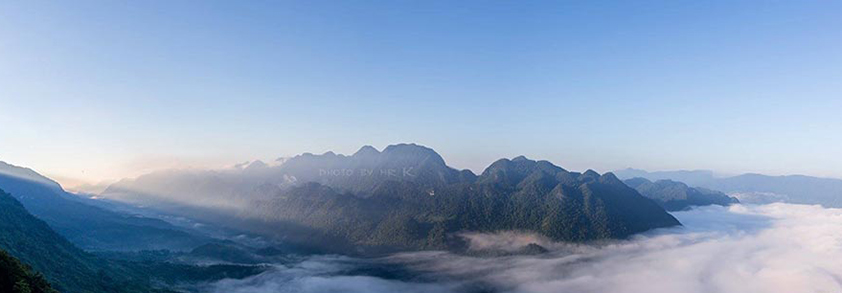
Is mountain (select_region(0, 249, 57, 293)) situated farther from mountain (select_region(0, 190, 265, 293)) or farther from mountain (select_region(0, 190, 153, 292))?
mountain (select_region(0, 190, 153, 292))

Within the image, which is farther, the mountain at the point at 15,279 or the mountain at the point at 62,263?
the mountain at the point at 62,263

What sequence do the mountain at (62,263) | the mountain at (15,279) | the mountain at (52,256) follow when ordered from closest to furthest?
the mountain at (15,279) < the mountain at (52,256) < the mountain at (62,263)

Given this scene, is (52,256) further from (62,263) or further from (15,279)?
(15,279)

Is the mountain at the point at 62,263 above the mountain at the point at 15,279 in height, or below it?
below

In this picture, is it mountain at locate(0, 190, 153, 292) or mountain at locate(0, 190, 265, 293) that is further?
mountain at locate(0, 190, 265, 293)

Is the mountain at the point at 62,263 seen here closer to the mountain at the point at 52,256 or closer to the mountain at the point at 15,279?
the mountain at the point at 52,256

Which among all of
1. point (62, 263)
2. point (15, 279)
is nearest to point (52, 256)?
point (62, 263)

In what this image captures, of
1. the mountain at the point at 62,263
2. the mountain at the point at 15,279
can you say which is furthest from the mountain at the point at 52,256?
the mountain at the point at 15,279

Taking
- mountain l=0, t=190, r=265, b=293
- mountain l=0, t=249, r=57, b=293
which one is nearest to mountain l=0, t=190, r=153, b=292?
mountain l=0, t=190, r=265, b=293

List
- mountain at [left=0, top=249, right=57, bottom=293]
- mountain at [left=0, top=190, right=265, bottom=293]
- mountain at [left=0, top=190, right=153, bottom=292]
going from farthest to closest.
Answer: mountain at [left=0, top=190, right=265, bottom=293] < mountain at [left=0, top=190, right=153, bottom=292] < mountain at [left=0, top=249, right=57, bottom=293]
